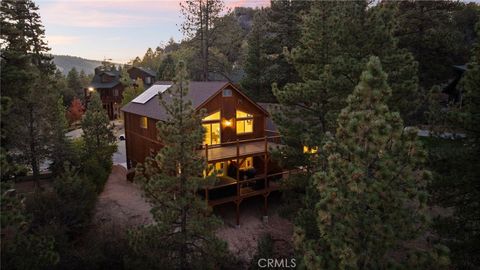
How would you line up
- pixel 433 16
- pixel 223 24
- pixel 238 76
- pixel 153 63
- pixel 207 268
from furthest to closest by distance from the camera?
1. pixel 153 63
2. pixel 238 76
3. pixel 223 24
4. pixel 433 16
5. pixel 207 268

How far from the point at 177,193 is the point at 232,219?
9353 millimetres

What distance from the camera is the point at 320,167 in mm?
13188

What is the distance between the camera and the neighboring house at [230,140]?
20.7 meters

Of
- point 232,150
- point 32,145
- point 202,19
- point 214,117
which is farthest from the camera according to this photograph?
point 202,19

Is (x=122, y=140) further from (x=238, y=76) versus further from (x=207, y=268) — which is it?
(x=207, y=268)

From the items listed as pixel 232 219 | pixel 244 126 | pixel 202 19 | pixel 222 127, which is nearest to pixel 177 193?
pixel 232 219

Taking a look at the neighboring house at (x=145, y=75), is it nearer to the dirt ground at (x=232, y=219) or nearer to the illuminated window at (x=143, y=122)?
the illuminated window at (x=143, y=122)

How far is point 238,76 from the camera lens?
154 ft

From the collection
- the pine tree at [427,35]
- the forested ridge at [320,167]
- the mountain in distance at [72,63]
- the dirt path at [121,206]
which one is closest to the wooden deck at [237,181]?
the forested ridge at [320,167]

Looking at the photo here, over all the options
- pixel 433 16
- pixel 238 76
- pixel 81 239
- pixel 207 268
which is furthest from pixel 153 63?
pixel 207 268

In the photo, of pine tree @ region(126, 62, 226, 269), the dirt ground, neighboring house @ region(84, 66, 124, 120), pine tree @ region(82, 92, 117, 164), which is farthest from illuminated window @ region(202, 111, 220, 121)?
neighboring house @ region(84, 66, 124, 120)

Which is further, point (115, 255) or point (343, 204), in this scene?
point (115, 255)

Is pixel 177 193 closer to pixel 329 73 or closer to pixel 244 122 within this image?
pixel 329 73

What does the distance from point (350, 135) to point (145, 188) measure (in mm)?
7906
